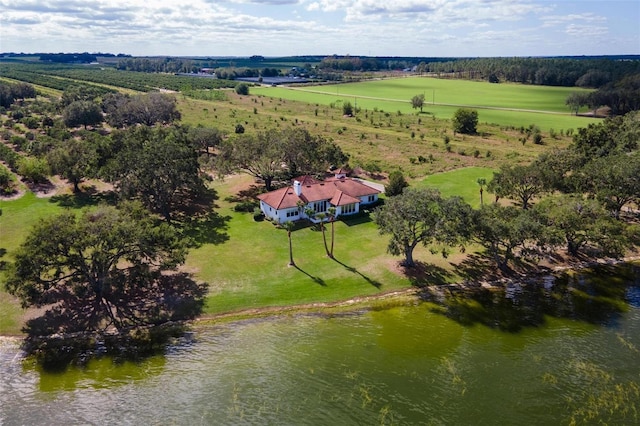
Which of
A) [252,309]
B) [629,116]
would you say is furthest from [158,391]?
[629,116]

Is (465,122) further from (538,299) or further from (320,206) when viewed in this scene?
(538,299)

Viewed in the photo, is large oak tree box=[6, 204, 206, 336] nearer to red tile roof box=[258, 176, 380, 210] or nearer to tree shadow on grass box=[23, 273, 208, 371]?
tree shadow on grass box=[23, 273, 208, 371]

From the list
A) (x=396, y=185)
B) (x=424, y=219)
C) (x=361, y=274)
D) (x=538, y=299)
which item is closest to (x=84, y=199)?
(x=361, y=274)

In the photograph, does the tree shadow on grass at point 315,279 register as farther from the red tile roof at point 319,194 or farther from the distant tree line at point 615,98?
the distant tree line at point 615,98

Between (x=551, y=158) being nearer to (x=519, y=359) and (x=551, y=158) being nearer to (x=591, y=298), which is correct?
(x=591, y=298)

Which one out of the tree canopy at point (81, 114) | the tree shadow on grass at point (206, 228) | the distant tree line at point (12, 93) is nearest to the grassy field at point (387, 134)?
the tree canopy at point (81, 114)

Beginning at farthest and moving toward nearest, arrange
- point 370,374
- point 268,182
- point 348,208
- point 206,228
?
1. point 268,182
2. point 348,208
3. point 206,228
4. point 370,374

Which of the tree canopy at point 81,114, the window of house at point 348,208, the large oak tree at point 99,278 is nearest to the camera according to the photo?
the large oak tree at point 99,278
